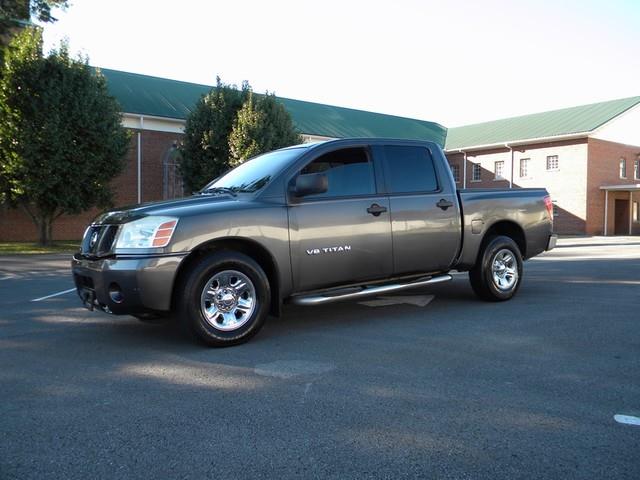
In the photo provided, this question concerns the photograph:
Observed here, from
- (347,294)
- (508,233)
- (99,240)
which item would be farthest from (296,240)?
(508,233)

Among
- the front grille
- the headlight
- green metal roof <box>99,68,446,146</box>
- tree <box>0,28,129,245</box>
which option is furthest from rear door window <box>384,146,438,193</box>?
green metal roof <box>99,68,446,146</box>

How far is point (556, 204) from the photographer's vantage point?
3659cm

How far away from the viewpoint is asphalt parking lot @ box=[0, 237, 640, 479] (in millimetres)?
2838

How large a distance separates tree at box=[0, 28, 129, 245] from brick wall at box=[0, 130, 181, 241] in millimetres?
5392

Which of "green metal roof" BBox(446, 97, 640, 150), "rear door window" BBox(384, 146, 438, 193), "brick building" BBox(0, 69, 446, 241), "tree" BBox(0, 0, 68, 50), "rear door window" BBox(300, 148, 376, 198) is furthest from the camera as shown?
"green metal roof" BBox(446, 97, 640, 150)

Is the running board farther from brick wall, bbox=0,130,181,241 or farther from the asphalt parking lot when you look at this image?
brick wall, bbox=0,130,181,241

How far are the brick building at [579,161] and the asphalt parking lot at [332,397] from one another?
103 ft

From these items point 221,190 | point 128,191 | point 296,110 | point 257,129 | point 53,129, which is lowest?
point 221,190

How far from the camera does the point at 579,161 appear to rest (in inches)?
1368

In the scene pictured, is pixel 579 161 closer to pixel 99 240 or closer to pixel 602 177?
pixel 602 177

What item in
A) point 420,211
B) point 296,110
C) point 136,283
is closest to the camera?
point 136,283

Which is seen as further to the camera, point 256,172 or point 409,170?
point 409,170

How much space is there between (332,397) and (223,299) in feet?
5.97

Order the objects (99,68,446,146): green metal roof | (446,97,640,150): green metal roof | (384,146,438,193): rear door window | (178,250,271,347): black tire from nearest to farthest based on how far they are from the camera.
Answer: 1. (178,250,271,347): black tire
2. (384,146,438,193): rear door window
3. (99,68,446,146): green metal roof
4. (446,97,640,150): green metal roof
